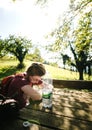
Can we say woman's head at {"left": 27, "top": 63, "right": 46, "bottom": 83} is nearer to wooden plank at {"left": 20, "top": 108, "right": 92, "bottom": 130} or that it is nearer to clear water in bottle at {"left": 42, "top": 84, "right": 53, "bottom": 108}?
clear water in bottle at {"left": 42, "top": 84, "right": 53, "bottom": 108}

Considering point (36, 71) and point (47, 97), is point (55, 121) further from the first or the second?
point (36, 71)

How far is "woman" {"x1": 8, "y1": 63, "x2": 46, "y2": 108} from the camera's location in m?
3.23

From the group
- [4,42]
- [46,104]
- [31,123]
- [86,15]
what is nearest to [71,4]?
[86,15]

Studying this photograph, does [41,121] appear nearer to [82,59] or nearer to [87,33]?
[87,33]

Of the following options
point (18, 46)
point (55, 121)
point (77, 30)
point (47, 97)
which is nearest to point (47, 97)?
point (47, 97)

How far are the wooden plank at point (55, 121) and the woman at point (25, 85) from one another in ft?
0.90

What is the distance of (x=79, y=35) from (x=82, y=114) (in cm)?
1340

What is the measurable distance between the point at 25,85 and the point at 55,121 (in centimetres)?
78

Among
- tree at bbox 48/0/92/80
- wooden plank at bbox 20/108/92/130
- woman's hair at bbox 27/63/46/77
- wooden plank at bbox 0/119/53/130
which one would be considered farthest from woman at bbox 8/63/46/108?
tree at bbox 48/0/92/80

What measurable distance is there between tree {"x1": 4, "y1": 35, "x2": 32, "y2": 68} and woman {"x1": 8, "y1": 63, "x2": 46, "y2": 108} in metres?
37.2

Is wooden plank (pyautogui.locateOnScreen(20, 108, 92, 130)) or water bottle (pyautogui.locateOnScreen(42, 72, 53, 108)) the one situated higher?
water bottle (pyautogui.locateOnScreen(42, 72, 53, 108))

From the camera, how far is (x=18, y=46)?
42781 millimetres

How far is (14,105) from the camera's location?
285 cm

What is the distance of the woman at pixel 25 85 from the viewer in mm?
3232
